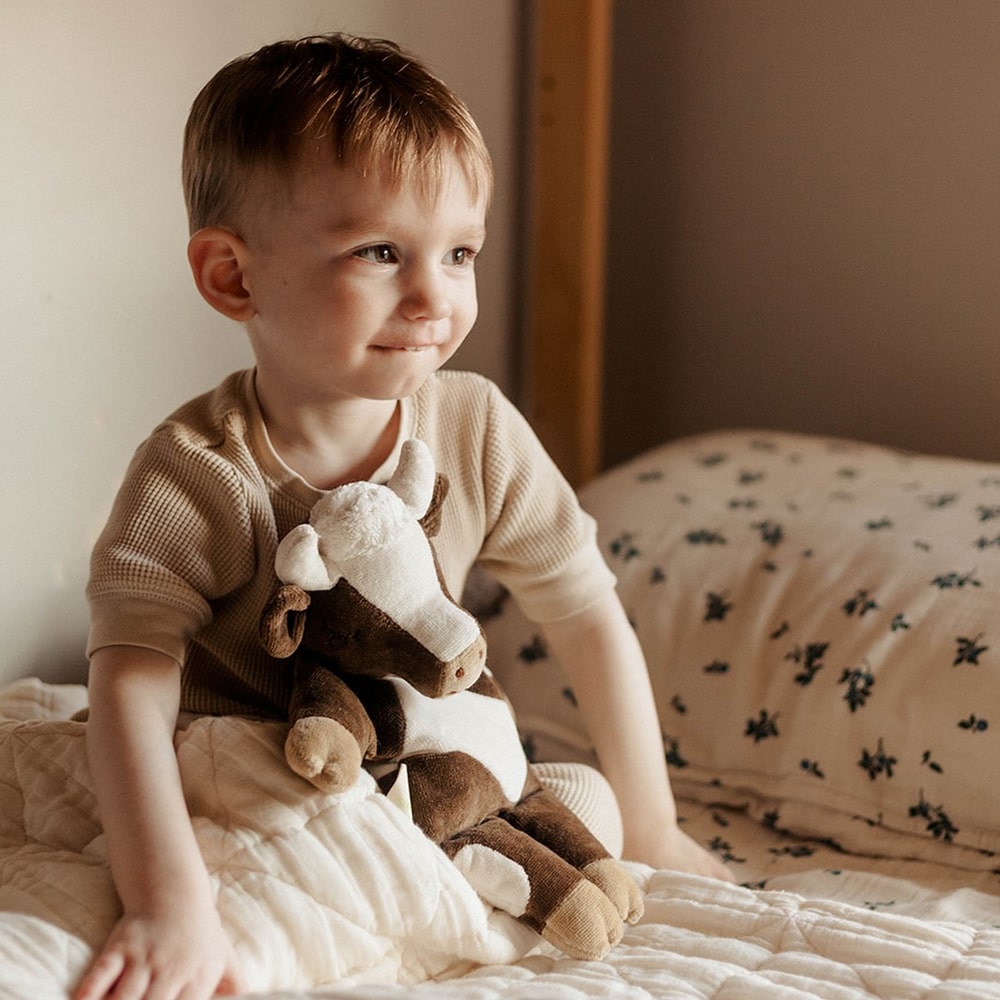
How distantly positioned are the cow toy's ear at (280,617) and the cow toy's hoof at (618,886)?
0.83 ft

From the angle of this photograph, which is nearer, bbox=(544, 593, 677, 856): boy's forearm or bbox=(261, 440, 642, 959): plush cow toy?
bbox=(261, 440, 642, 959): plush cow toy

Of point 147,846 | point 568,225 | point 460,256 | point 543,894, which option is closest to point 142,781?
point 147,846

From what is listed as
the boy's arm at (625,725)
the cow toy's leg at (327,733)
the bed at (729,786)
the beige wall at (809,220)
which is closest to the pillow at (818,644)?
the bed at (729,786)

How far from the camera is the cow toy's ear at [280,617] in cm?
76

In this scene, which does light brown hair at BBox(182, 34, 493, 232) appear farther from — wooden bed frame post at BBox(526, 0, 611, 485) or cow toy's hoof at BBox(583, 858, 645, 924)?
wooden bed frame post at BBox(526, 0, 611, 485)

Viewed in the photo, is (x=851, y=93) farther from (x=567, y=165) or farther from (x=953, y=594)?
(x=953, y=594)

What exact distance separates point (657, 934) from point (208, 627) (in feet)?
1.21

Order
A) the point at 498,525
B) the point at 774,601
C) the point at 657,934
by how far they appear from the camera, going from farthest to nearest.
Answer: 1. the point at 774,601
2. the point at 498,525
3. the point at 657,934

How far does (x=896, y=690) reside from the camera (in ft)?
3.77

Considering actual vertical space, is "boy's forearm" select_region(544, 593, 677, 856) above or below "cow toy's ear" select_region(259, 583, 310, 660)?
below

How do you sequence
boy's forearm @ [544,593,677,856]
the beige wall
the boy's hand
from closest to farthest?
the boy's hand → boy's forearm @ [544,593,677,856] → the beige wall

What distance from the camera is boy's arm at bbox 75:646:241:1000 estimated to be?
69cm

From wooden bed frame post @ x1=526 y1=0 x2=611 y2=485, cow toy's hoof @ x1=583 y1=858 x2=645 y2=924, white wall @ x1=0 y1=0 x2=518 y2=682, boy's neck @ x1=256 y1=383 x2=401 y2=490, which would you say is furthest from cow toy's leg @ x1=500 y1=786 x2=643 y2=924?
wooden bed frame post @ x1=526 y1=0 x2=611 y2=485

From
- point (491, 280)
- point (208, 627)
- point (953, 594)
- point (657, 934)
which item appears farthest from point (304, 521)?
point (491, 280)
